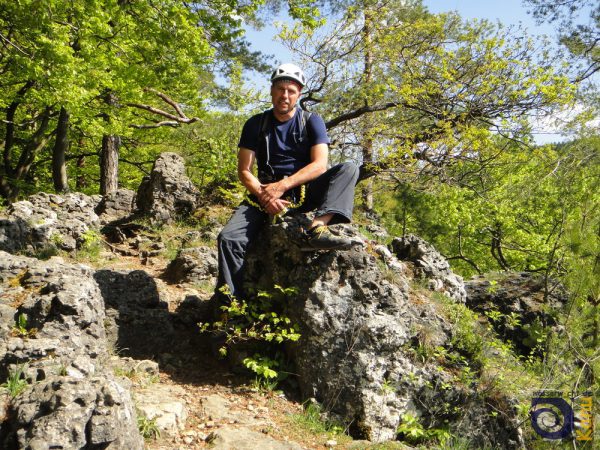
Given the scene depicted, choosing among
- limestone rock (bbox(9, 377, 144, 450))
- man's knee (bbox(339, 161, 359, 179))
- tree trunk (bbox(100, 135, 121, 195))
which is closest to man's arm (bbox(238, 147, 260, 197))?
man's knee (bbox(339, 161, 359, 179))

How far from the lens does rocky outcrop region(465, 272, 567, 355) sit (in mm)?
6711

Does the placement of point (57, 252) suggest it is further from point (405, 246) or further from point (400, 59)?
point (400, 59)

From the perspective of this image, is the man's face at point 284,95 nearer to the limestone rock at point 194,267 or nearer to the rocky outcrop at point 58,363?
the rocky outcrop at point 58,363

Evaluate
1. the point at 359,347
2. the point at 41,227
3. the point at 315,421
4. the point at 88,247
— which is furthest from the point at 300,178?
the point at 88,247

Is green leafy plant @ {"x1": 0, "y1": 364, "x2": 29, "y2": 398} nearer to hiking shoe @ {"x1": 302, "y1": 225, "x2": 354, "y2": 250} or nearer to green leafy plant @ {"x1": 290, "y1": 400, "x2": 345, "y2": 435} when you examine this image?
green leafy plant @ {"x1": 290, "y1": 400, "x2": 345, "y2": 435}

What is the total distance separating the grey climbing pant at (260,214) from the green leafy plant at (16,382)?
168 centimetres

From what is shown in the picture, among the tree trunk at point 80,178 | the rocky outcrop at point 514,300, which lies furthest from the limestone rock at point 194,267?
the tree trunk at point 80,178

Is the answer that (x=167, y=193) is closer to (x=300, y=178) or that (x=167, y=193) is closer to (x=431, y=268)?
(x=431, y=268)

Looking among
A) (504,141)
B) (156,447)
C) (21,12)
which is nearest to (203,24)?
(21,12)

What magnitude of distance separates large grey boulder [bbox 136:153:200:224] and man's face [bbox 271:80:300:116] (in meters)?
4.96

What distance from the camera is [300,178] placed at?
3.95 m

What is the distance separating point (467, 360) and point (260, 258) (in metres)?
2.45

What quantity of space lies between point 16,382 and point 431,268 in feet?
17.5

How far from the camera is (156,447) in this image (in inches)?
108
